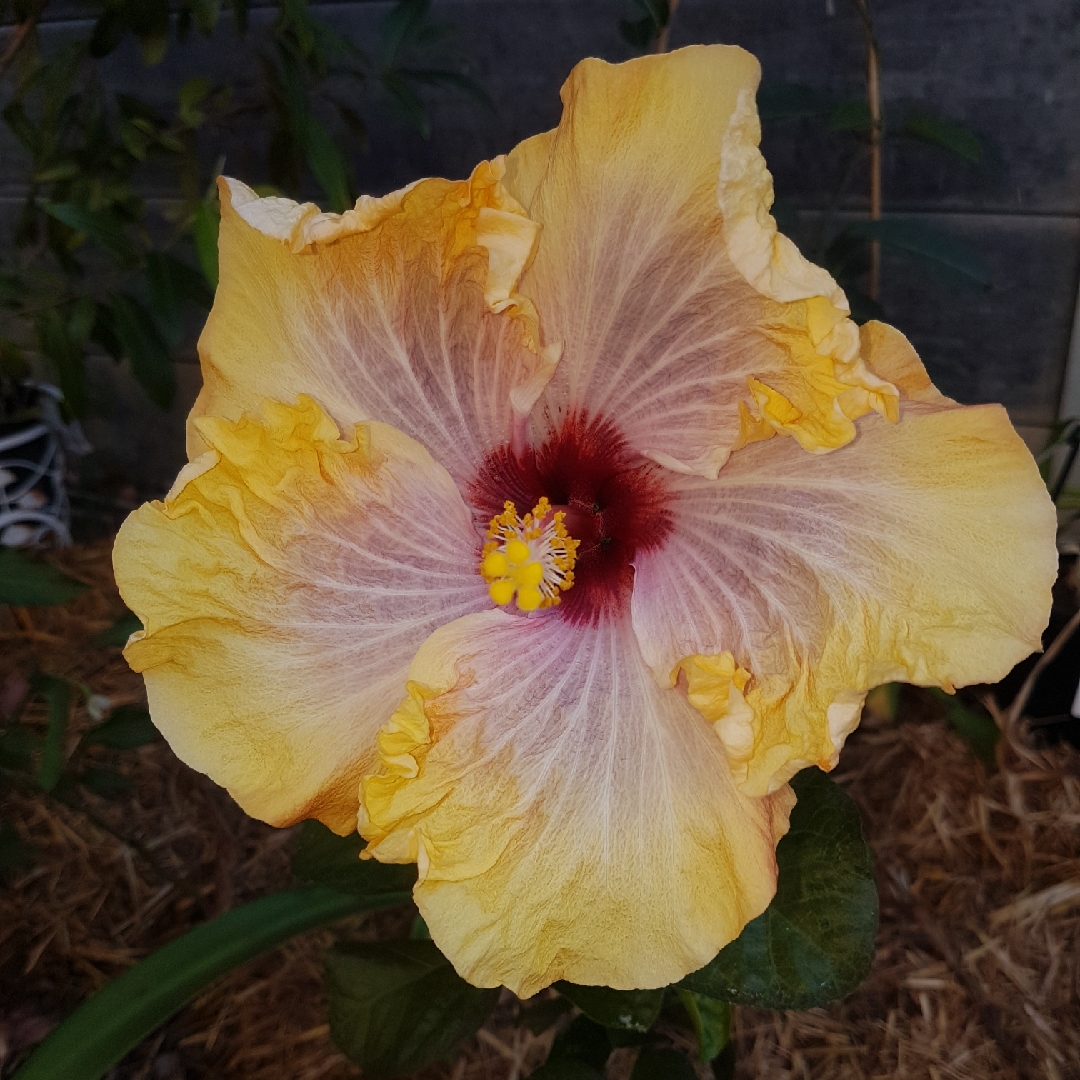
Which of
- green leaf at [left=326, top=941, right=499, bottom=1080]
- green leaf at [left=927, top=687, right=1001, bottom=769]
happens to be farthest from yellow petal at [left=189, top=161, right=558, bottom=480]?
green leaf at [left=927, top=687, right=1001, bottom=769]

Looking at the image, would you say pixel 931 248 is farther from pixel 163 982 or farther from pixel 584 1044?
pixel 163 982

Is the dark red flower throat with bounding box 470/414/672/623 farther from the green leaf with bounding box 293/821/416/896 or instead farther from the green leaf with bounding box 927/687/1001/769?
the green leaf with bounding box 927/687/1001/769

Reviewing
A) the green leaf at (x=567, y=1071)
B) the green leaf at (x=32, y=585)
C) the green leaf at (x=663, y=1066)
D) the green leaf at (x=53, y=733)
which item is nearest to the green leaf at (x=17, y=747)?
the green leaf at (x=53, y=733)

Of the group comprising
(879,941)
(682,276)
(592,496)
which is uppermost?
(682,276)

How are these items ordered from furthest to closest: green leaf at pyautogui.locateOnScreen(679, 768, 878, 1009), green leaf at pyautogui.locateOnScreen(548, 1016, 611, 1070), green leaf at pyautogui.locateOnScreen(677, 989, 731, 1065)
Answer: green leaf at pyautogui.locateOnScreen(548, 1016, 611, 1070), green leaf at pyautogui.locateOnScreen(677, 989, 731, 1065), green leaf at pyautogui.locateOnScreen(679, 768, 878, 1009)

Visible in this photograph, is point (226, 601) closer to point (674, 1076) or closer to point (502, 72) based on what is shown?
point (674, 1076)

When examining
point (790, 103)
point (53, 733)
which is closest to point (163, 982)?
point (53, 733)
